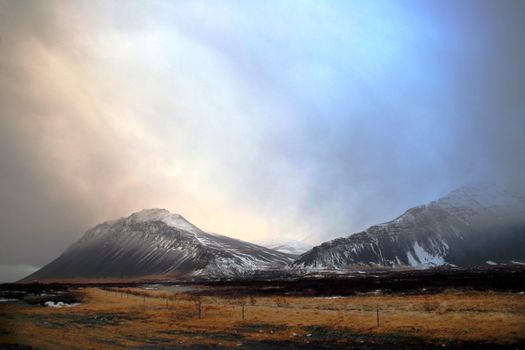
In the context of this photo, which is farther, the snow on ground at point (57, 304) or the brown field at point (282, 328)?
the snow on ground at point (57, 304)

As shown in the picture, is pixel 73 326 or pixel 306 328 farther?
pixel 73 326

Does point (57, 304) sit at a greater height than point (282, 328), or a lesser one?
lesser

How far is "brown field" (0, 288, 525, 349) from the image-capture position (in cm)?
3051

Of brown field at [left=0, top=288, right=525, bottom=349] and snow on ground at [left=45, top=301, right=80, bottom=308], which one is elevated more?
brown field at [left=0, top=288, right=525, bottom=349]

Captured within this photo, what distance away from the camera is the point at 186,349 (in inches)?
1151

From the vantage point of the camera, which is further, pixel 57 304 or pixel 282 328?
pixel 57 304

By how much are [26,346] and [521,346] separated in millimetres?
34354

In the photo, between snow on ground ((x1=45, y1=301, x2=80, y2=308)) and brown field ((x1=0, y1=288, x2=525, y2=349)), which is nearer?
brown field ((x1=0, y1=288, x2=525, y2=349))

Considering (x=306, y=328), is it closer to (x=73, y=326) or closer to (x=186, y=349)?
(x=186, y=349)

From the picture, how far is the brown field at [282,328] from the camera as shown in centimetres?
3051

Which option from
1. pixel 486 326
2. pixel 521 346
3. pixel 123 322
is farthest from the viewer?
pixel 123 322

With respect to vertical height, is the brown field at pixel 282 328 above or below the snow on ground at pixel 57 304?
above

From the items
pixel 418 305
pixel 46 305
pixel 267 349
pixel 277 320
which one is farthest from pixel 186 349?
pixel 46 305

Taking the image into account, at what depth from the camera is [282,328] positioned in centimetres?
3912
